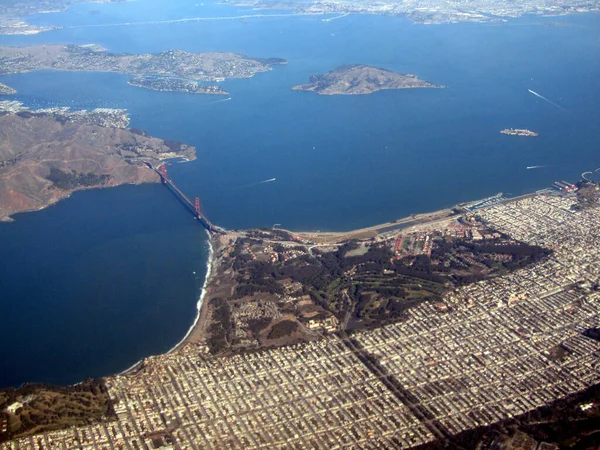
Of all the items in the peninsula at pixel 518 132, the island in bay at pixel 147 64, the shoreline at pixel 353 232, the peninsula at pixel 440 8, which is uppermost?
the peninsula at pixel 440 8

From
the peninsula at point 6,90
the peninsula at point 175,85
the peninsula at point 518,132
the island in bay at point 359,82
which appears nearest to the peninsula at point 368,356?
the peninsula at point 518,132

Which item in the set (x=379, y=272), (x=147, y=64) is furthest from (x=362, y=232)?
(x=147, y=64)

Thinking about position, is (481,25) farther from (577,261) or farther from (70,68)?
(577,261)

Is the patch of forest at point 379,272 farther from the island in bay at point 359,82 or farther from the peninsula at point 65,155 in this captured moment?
the island in bay at point 359,82

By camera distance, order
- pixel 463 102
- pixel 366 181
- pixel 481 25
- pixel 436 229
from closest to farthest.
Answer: pixel 436 229
pixel 366 181
pixel 463 102
pixel 481 25

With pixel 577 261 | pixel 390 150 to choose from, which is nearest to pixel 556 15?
pixel 390 150

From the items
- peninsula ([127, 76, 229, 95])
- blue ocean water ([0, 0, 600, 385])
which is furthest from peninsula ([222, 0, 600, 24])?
peninsula ([127, 76, 229, 95])

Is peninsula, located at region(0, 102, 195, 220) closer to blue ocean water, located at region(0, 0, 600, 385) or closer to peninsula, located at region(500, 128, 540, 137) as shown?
blue ocean water, located at region(0, 0, 600, 385)
